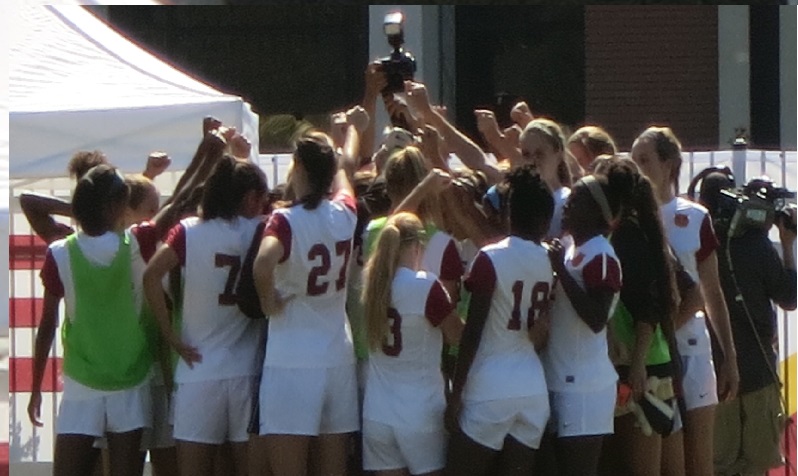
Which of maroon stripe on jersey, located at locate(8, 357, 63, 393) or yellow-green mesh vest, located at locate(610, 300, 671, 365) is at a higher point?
yellow-green mesh vest, located at locate(610, 300, 671, 365)

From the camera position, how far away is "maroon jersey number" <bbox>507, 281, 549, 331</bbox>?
13.6 feet

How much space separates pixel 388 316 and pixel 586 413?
0.71m

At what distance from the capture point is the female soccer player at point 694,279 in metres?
4.71

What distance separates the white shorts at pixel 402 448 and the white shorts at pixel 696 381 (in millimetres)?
985

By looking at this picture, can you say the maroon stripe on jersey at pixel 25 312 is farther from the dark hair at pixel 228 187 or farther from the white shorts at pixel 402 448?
the white shorts at pixel 402 448

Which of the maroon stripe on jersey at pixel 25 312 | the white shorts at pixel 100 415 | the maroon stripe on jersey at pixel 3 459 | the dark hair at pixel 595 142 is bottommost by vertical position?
the maroon stripe on jersey at pixel 3 459

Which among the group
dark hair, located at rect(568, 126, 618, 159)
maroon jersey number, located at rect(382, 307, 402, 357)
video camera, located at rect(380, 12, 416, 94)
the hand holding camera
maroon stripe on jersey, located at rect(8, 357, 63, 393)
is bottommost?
maroon stripe on jersey, located at rect(8, 357, 63, 393)

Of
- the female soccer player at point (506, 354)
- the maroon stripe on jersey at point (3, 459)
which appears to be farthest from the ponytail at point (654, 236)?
the maroon stripe on jersey at point (3, 459)

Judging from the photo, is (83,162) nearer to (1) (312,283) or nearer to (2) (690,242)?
(1) (312,283)

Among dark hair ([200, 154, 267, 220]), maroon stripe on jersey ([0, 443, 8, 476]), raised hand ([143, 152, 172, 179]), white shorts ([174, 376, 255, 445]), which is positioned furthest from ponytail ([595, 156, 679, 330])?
maroon stripe on jersey ([0, 443, 8, 476])

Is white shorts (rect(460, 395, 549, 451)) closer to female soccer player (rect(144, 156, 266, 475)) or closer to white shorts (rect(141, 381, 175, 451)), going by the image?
female soccer player (rect(144, 156, 266, 475))

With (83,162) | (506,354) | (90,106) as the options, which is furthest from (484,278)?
(90,106)

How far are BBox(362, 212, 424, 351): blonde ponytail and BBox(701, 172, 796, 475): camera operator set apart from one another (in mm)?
1678

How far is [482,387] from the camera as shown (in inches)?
164
